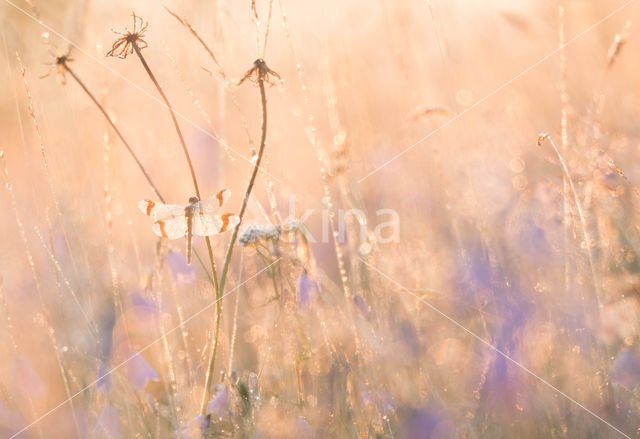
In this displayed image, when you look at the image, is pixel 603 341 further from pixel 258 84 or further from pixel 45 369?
pixel 45 369

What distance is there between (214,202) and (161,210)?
0.37ft

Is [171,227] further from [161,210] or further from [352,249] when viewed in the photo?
[352,249]

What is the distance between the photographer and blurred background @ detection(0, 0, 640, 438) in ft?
3.58

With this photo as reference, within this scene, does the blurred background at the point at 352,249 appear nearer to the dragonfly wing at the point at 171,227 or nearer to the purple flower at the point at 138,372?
the purple flower at the point at 138,372

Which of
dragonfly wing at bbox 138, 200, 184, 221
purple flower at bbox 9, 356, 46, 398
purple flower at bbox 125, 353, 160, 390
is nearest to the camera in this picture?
dragonfly wing at bbox 138, 200, 184, 221

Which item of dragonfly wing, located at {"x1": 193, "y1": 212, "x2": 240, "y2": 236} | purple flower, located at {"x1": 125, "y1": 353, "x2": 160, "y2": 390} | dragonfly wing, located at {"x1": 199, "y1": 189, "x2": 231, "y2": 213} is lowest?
purple flower, located at {"x1": 125, "y1": 353, "x2": 160, "y2": 390}

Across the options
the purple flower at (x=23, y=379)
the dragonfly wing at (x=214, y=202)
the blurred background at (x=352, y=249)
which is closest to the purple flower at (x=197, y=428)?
the blurred background at (x=352, y=249)

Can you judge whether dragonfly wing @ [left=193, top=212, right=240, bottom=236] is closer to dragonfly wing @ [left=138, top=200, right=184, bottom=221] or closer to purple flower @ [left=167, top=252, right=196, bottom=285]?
dragonfly wing @ [left=138, top=200, right=184, bottom=221]

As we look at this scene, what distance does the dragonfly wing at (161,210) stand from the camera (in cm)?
108

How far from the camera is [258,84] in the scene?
37.1 inches

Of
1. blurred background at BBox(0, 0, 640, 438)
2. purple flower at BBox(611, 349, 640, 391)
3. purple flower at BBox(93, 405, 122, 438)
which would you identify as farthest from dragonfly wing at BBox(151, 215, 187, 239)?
purple flower at BBox(611, 349, 640, 391)

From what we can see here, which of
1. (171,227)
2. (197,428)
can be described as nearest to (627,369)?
(197,428)

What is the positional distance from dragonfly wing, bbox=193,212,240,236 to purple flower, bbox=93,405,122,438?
1.40 feet

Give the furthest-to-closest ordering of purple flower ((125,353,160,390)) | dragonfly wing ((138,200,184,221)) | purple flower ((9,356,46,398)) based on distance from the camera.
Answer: purple flower ((9,356,46,398))
purple flower ((125,353,160,390))
dragonfly wing ((138,200,184,221))
